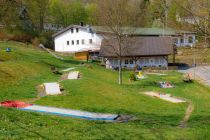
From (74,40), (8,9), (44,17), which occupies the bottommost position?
(74,40)

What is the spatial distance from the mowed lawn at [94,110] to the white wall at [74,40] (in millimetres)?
33351

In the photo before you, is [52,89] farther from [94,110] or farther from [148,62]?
[148,62]

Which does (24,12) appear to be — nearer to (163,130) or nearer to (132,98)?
(132,98)

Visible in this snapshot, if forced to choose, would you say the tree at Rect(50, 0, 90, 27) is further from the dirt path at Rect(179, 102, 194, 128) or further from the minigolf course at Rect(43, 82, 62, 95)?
the dirt path at Rect(179, 102, 194, 128)

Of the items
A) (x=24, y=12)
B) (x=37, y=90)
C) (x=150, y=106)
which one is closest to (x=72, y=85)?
(x=37, y=90)

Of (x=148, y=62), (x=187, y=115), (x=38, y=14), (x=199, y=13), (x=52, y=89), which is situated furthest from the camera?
(x=38, y=14)

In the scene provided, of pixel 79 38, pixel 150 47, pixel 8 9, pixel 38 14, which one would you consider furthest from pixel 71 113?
pixel 38 14

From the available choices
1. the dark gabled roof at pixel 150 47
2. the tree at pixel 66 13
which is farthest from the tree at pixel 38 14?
the dark gabled roof at pixel 150 47

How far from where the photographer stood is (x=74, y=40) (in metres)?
78.8

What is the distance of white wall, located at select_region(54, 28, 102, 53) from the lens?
7544 centimetres

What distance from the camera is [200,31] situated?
354 inches

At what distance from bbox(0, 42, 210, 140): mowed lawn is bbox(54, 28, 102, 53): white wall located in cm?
3335

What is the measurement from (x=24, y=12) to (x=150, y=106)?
2863 inches

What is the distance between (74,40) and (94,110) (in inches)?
2254
